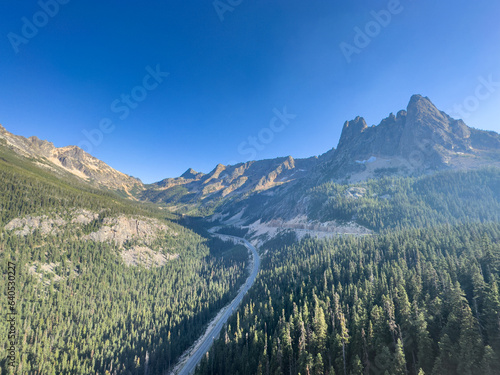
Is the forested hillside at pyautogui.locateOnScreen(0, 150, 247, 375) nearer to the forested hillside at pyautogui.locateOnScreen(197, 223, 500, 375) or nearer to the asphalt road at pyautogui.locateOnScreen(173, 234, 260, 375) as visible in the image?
the asphalt road at pyautogui.locateOnScreen(173, 234, 260, 375)

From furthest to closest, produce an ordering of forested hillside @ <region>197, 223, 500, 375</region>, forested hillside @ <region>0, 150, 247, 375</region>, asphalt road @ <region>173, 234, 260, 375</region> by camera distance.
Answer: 1. forested hillside @ <region>0, 150, 247, 375</region>
2. asphalt road @ <region>173, 234, 260, 375</region>
3. forested hillside @ <region>197, 223, 500, 375</region>

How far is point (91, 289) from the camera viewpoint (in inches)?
4961

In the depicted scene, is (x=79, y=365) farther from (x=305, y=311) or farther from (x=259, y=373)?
(x=305, y=311)

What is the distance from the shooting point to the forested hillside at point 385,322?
40.5 m

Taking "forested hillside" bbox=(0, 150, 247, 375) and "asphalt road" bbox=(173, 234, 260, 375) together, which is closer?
"asphalt road" bbox=(173, 234, 260, 375)

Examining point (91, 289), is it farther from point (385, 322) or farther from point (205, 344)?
point (385, 322)

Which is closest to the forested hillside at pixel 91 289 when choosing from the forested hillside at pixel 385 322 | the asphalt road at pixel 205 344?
the asphalt road at pixel 205 344

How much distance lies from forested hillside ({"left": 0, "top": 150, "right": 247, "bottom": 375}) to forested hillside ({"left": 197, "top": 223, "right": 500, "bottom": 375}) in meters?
41.8

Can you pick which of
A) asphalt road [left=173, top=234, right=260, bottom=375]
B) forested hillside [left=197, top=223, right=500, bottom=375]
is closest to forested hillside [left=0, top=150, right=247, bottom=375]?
asphalt road [left=173, top=234, right=260, bottom=375]

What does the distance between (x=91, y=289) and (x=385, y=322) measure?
149745 mm

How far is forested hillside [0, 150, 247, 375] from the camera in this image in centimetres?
8731

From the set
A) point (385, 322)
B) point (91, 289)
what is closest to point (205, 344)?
point (91, 289)

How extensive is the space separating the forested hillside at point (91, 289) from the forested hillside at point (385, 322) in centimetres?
4179

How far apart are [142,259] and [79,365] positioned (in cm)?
10367
